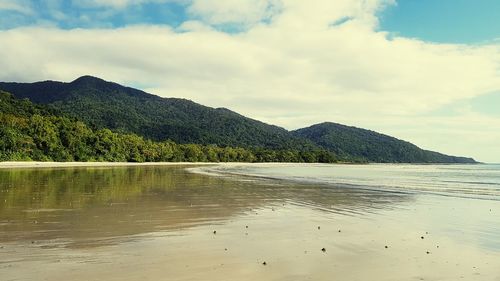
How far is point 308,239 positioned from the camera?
1299 cm

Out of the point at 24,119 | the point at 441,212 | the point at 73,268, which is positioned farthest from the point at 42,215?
the point at 24,119

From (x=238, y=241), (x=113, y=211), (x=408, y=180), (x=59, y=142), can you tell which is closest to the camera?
(x=238, y=241)

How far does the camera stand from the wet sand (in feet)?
29.7

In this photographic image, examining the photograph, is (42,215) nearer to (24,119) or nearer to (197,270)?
(197,270)

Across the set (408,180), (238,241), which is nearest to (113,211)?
(238,241)

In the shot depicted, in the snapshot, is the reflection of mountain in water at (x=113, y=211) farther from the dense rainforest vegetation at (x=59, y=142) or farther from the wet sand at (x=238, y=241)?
the dense rainforest vegetation at (x=59, y=142)

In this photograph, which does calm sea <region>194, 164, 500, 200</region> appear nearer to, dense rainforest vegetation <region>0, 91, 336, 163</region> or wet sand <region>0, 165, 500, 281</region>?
wet sand <region>0, 165, 500, 281</region>

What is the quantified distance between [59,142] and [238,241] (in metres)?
101

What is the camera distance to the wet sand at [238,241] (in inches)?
357

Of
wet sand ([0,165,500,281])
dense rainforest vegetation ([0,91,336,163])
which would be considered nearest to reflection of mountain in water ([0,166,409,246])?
wet sand ([0,165,500,281])

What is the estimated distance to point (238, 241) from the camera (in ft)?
40.9

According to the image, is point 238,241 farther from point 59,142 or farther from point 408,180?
point 59,142

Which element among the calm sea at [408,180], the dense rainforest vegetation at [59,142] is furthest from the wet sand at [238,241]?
the dense rainforest vegetation at [59,142]

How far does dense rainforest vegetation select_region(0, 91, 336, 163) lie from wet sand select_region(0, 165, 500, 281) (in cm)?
7632
